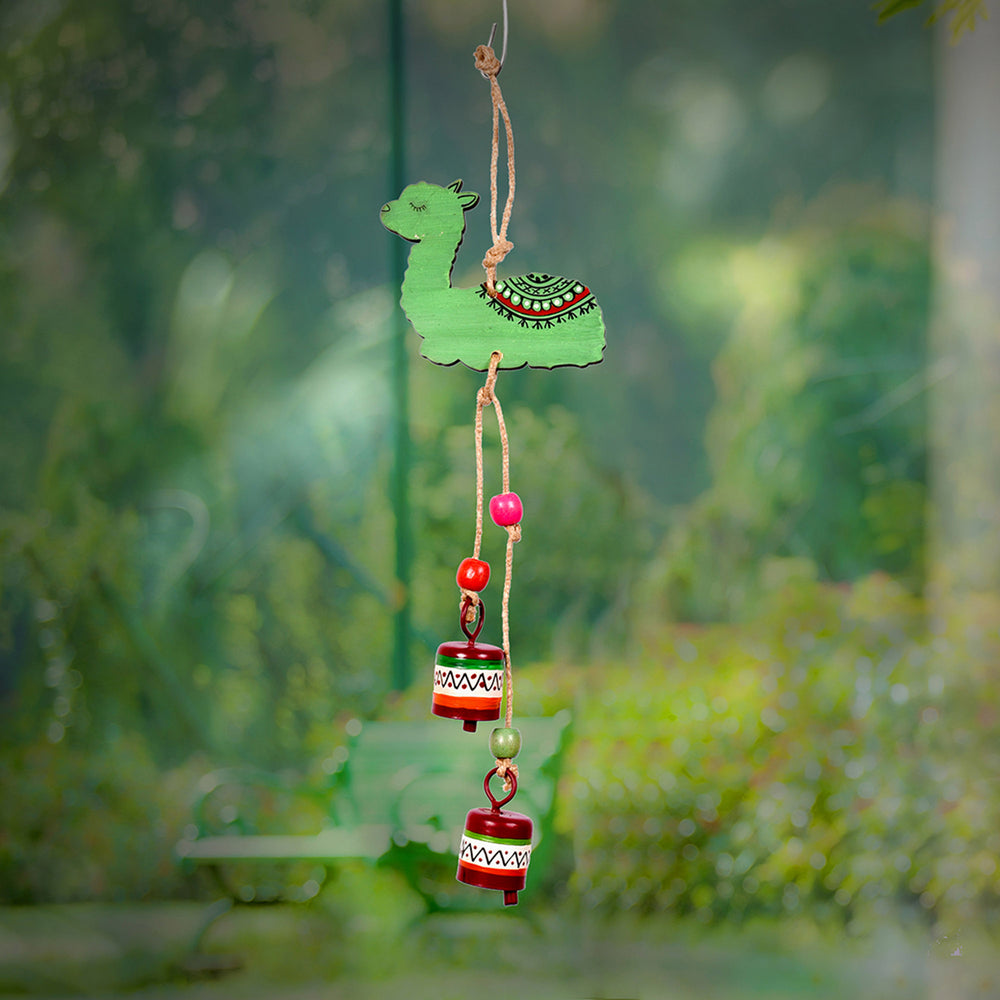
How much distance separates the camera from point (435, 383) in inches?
97.6

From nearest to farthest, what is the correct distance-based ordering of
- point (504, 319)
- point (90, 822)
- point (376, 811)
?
point (504, 319) < point (376, 811) < point (90, 822)

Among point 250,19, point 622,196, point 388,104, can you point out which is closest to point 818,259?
point 622,196

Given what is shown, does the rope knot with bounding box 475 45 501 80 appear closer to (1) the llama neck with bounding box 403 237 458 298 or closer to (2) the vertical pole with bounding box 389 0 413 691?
(1) the llama neck with bounding box 403 237 458 298

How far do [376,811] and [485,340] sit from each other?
1716 mm

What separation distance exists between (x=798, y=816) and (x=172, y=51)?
2.51m

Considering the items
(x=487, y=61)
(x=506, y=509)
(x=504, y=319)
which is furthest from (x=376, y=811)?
(x=487, y=61)

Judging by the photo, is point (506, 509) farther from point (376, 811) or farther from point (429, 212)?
point (376, 811)

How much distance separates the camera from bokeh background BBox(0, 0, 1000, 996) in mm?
2445

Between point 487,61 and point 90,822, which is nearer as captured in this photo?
point 487,61

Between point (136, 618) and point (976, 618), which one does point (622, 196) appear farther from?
point (136, 618)

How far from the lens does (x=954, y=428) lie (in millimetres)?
2467

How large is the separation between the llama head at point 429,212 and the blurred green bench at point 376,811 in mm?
1604

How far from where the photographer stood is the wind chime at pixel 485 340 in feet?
2.72

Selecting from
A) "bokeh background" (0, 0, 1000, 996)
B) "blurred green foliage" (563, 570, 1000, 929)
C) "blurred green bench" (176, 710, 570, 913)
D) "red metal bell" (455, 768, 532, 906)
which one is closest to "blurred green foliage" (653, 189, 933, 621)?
"bokeh background" (0, 0, 1000, 996)
